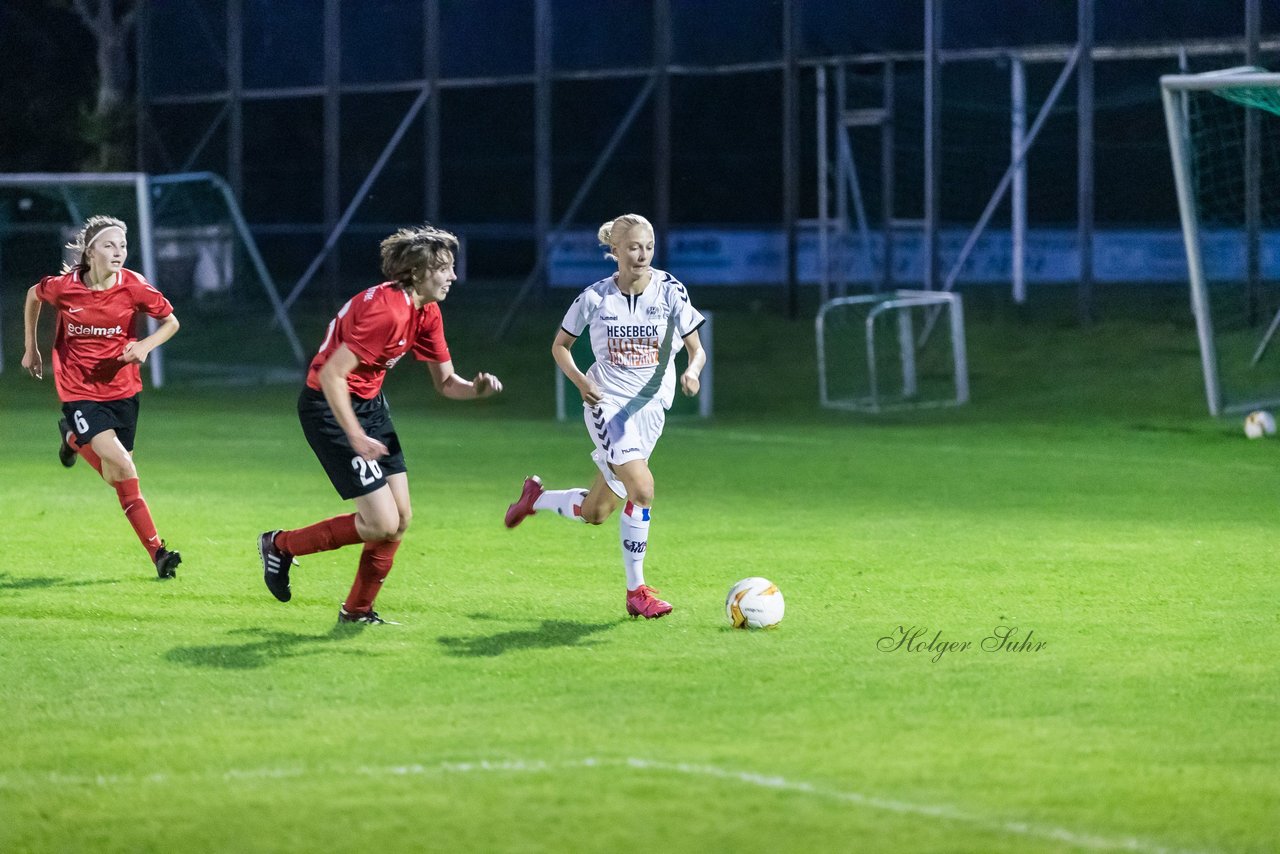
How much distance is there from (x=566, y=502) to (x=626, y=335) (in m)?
1.11

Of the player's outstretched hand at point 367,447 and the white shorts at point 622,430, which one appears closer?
the player's outstretched hand at point 367,447

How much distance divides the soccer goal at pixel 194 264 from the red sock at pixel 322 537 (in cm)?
1468

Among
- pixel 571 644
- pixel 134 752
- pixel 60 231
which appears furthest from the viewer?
pixel 60 231

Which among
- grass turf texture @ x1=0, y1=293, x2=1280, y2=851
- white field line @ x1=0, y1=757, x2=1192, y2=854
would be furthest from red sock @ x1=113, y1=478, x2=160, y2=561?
white field line @ x1=0, y1=757, x2=1192, y2=854

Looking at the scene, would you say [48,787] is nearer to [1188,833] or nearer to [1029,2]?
[1188,833]

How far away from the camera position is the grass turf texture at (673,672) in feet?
15.3

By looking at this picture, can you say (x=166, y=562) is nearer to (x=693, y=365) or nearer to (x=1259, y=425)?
(x=693, y=365)

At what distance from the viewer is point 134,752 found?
17.4 ft

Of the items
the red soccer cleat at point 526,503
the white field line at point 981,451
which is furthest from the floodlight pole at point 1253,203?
the red soccer cleat at point 526,503

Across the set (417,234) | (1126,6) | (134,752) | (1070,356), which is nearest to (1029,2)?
(1126,6)

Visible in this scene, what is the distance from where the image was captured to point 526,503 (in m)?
8.77

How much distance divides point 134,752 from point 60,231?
20.7 metres

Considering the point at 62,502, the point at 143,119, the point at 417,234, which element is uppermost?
the point at 143,119

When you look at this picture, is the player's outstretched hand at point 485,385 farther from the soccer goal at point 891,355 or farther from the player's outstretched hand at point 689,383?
the soccer goal at point 891,355
